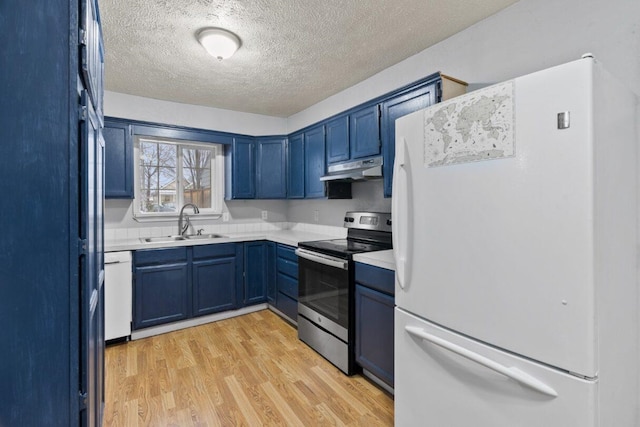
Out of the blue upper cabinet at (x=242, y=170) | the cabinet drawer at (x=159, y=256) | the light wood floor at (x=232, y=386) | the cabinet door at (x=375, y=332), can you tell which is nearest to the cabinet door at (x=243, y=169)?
the blue upper cabinet at (x=242, y=170)

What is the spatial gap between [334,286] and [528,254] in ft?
5.10

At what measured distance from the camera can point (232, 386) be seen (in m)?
2.20

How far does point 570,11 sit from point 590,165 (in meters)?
1.30

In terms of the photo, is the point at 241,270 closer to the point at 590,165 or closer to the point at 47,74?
the point at 47,74

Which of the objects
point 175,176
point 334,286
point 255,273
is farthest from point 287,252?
point 175,176

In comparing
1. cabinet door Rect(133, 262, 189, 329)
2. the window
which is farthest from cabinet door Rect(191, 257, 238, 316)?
the window

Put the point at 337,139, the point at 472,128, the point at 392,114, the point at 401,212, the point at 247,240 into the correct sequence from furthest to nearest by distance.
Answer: the point at 247,240 < the point at 337,139 < the point at 392,114 < the point at 401,212 < the point at 472,128

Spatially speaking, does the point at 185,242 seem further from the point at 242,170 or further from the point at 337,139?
the point at 337,139

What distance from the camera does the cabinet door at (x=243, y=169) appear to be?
379cm

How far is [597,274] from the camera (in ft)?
3.16

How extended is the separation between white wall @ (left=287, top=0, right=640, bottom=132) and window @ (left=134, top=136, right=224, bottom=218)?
8.35 ft

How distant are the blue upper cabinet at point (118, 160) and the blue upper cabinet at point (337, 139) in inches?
79.2

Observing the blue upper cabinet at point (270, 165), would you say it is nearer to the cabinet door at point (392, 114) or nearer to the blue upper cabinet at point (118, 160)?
the blue upper cabinet at point (118, 160)

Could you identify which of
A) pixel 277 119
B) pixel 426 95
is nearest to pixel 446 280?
pixel 426 95
